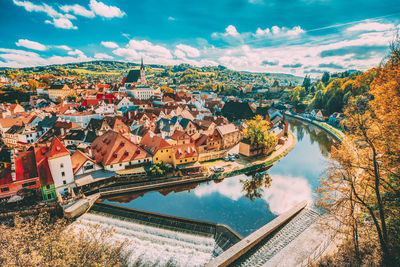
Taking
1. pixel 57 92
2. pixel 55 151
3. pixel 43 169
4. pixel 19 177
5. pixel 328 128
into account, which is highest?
pixel 57 92

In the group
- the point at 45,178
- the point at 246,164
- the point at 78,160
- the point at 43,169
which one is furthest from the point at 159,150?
the point at 246,164

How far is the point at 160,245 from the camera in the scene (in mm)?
17906

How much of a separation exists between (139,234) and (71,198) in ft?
36.2

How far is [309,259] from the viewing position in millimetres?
14930

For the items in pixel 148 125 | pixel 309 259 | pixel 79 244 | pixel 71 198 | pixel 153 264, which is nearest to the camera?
pixel 79 244

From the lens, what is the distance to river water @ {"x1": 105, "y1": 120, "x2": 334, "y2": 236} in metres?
23.1

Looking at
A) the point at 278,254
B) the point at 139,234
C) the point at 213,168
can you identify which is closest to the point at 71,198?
the point at 139,234

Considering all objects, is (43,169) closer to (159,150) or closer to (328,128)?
(159,150)

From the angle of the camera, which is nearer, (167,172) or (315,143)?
(167,172)

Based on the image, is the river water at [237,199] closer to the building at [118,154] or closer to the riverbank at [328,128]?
the building at [118,154]

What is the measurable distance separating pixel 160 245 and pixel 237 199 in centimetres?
1279

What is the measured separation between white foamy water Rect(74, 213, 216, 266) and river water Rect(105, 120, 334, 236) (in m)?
3.78

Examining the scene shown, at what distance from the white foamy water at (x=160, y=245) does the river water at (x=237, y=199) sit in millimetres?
3783

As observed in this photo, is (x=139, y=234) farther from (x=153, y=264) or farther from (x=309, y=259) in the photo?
(x=309, y=259)
